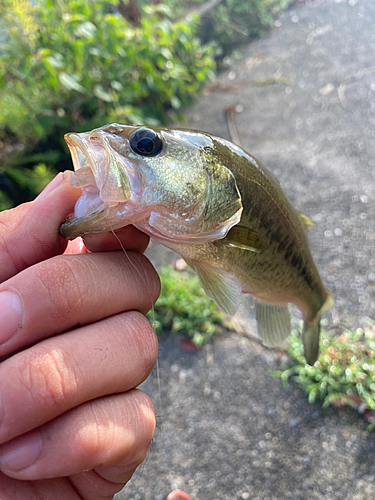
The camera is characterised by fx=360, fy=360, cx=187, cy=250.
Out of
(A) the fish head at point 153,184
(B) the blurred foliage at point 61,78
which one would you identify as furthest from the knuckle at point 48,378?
(B) the blurred foliage at point 61,78

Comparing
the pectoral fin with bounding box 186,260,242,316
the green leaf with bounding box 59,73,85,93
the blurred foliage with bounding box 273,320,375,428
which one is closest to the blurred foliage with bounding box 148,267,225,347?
the blurred foliage with bounding box 273,320,375,428

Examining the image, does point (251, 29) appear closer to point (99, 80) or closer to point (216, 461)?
point (99, 80)

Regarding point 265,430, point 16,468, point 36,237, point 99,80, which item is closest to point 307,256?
point 36,237

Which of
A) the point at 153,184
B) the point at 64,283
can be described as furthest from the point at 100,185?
the point at 64,283

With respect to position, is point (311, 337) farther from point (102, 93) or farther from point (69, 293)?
point (102, 93)

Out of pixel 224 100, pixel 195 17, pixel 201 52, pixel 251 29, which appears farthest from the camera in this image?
pixel 251 29

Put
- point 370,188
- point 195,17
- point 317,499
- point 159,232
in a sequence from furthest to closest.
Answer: point 195,17 → point 370,188 → point 317,499 → point 159,232
